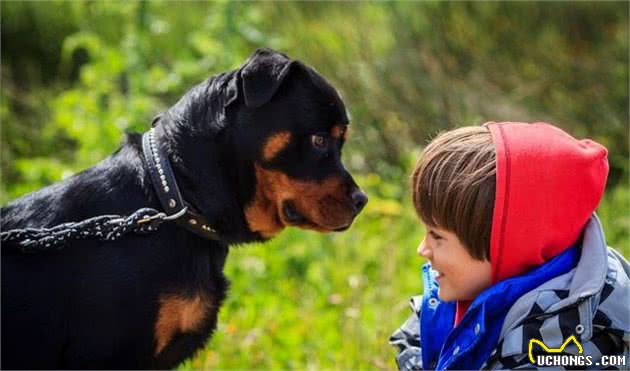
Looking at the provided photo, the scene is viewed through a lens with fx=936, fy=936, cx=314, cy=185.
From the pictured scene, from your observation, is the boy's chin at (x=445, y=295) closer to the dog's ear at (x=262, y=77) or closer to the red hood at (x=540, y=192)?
the red hood at (x=540, y=192)

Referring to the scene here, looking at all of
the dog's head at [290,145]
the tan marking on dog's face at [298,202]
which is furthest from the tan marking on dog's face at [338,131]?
the tan marking on dog's face at [298,202]

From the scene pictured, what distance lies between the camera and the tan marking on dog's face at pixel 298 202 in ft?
11.9

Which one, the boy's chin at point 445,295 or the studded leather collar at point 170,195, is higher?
the studded leather collar at point 170,195

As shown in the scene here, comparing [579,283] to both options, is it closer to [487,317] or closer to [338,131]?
[487,317]

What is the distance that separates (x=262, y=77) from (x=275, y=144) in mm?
261

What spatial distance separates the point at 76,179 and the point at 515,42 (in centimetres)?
580

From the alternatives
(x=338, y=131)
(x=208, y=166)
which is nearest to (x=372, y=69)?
(x=338, y=131)

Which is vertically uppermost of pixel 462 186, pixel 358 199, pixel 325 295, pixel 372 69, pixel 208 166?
pixel 462 186

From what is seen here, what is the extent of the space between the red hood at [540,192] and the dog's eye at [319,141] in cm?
95

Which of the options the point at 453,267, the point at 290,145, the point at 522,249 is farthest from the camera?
the point at 290,145

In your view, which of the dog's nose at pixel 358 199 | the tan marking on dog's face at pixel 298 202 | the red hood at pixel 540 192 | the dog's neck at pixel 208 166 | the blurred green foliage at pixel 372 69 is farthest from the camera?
the blurred green foliage at pixel 372 69

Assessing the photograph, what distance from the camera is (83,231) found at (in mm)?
3252

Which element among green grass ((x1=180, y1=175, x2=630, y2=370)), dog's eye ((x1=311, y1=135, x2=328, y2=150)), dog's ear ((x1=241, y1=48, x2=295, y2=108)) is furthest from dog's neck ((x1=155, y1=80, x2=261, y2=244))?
green grass ((x1=180, y1=175, x2=630, y2=370))

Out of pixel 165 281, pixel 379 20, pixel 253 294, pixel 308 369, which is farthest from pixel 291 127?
pixel 379 20
